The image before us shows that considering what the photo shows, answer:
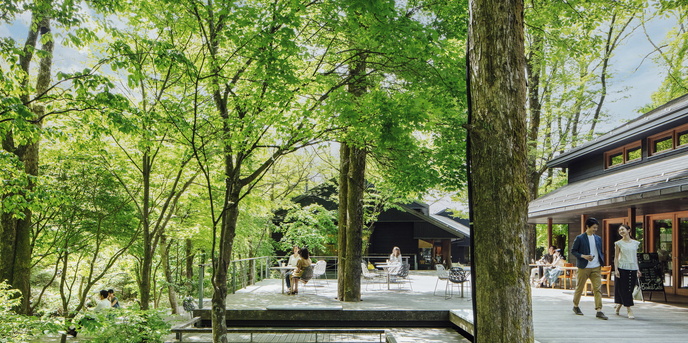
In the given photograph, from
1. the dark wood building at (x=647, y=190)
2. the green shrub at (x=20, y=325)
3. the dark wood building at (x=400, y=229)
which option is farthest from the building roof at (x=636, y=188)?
the dark wood building at (x=400, y=229)

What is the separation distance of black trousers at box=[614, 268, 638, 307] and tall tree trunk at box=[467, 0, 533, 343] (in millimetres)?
6507

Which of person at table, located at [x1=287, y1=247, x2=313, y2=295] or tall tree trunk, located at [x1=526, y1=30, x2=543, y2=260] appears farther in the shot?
tall tree trunk, located at [x1=526, y1=30, x2=543, y2=260]

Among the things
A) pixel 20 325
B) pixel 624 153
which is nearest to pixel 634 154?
pixel 624 153

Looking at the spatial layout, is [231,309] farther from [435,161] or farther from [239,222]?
[239,222]

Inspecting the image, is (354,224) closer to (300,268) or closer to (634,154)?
(300,268)

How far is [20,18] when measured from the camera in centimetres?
792

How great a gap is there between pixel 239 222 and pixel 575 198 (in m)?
12.6

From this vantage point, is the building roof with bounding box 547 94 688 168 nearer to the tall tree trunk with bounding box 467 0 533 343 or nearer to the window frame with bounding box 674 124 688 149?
the window frame with bounding box 674 124 688 149

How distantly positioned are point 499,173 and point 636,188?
8989 millimetres

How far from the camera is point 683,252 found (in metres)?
11.6

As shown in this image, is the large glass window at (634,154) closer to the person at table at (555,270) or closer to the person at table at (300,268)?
the person at table at (555,270)

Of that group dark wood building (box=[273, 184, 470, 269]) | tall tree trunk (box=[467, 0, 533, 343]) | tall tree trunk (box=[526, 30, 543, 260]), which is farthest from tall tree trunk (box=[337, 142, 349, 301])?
dark wood building (box=[273, 184, 470, 269])

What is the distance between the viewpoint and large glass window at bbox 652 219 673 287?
12102 millimetres

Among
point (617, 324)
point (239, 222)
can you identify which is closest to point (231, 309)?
point (617, 324)
